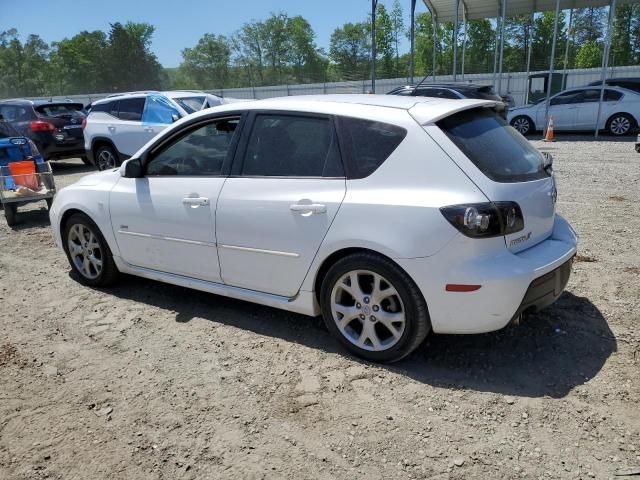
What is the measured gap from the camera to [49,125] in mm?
12828

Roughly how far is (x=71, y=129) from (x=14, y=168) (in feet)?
19.2

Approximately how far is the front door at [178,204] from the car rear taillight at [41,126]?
10.1m

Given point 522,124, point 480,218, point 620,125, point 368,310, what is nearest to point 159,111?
point 368,310

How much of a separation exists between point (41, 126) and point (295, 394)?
12.4 meters

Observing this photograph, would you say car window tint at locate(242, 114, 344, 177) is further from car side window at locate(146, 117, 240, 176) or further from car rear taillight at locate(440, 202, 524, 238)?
car rear taillight at locate(440, 202, 524, 238)

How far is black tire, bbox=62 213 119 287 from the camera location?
4625mm

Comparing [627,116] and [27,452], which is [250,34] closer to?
[627,116]

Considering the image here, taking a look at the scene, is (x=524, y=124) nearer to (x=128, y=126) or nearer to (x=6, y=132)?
(x=128, y=126)

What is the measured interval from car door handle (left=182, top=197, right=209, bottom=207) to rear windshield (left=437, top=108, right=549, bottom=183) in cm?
174

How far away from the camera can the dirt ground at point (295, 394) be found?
253 cm

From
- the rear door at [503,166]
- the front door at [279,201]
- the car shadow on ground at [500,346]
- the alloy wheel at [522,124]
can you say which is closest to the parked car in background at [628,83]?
the alloy wheel at [522,124]

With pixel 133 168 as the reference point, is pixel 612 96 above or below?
below

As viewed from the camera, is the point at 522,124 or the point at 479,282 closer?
the point at 479,282

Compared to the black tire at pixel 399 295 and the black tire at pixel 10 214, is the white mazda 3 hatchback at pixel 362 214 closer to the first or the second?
the black tire at pixel 399 295
